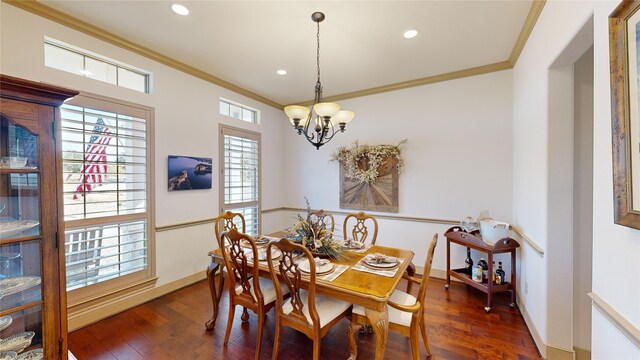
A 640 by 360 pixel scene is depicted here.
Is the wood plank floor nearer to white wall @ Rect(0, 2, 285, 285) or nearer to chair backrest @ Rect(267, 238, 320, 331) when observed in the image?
chair backrest @ Rect(267, 238, 320, 331)

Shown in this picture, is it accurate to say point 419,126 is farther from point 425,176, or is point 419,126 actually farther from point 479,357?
point 479,357

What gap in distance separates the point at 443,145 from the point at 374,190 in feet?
3.93

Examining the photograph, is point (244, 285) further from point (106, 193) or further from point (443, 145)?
point (443, 145)

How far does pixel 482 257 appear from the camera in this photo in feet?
10.5

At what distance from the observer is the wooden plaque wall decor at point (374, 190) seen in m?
3.79

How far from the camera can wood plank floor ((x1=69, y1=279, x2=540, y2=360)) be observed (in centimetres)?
204

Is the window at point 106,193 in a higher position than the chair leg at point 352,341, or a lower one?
higher

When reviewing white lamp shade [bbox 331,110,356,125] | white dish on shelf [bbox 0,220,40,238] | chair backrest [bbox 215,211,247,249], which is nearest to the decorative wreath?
white lamp shade [bbox 331,110,356,125]

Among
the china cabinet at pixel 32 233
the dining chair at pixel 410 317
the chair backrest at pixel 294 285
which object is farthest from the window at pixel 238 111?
the dining chair at pixel 410 317

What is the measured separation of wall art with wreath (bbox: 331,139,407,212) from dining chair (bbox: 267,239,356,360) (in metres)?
2.19

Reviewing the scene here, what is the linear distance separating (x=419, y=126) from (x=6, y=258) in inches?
162

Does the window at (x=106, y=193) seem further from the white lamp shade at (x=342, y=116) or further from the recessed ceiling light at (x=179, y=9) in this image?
the white lamp shade at (x=342, y=116)

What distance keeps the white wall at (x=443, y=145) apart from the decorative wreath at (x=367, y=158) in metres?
0.12

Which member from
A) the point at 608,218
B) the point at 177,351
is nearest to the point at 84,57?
the point at 177,351
